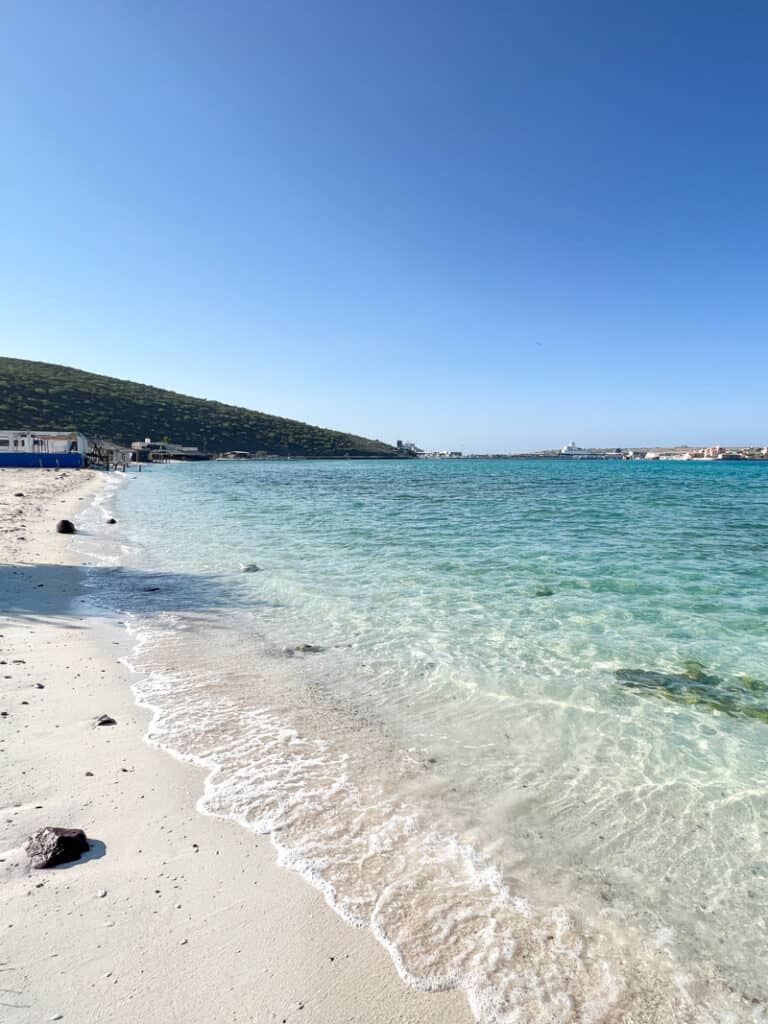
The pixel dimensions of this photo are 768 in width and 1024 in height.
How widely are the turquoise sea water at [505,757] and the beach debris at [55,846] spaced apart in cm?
97

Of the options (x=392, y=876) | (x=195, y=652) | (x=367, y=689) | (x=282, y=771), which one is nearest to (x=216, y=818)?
(x=282, y=771)

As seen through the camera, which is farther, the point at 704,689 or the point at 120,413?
the point at 120,413

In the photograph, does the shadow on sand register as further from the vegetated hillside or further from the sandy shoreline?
the vegetated hillside

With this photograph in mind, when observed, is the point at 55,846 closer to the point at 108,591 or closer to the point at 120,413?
the point at 108,591

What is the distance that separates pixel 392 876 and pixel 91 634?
675cm

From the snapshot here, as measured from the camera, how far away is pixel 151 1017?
2.45 metres

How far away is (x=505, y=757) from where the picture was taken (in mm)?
5285

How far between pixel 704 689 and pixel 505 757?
11.3ft

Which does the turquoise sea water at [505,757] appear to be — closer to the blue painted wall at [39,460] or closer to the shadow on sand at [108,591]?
the shadow on sand at [108,591]

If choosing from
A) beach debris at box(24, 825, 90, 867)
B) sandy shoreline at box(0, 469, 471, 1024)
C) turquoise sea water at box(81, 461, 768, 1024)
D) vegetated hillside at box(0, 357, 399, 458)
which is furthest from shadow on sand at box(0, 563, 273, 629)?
vegetated hillside at box(0, 357, 399, 458)

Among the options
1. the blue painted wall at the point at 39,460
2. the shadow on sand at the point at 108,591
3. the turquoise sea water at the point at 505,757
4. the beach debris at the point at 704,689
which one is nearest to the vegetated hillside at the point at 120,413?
the blue painted wall at the point at 39,460

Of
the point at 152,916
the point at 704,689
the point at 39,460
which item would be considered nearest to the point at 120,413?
the point at 39,460

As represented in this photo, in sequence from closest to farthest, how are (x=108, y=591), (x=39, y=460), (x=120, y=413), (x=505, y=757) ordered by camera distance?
1. (x=505, y=757)
2. (x=108, y=591)
3. (x=39, y=460)
4. (x=120, y=413)

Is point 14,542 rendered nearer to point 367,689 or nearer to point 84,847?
point 367,689
